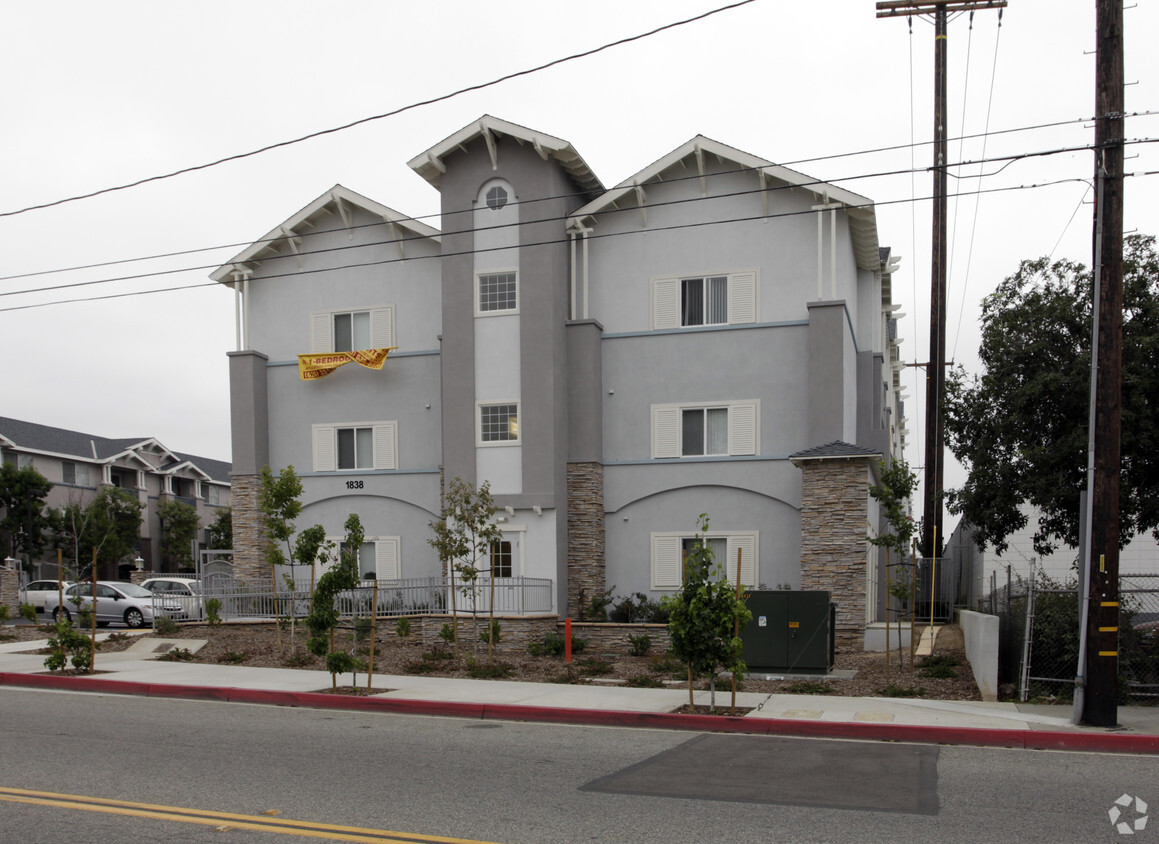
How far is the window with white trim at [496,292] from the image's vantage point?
24.9m

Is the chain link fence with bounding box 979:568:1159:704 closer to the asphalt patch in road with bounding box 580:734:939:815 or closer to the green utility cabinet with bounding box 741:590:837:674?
the green utility cabinet with bounding box 741:590:837:674

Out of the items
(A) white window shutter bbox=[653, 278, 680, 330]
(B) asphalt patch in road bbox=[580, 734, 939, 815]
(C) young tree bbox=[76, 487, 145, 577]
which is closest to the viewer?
(B) asphalt patch in road bbox=[580, 734, 939, 815]

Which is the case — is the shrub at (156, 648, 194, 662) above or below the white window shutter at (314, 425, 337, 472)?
below

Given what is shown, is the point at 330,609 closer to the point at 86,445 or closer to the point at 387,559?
the point at 387,559

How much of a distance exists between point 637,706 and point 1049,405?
10305 millimetres

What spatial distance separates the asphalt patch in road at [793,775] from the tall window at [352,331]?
1794 cm

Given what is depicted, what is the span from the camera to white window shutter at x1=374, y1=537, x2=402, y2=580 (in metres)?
26.6

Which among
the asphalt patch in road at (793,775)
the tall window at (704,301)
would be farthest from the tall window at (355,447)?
the asphalt patch in road at (793,775)

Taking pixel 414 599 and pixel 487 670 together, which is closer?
pixel 487 670

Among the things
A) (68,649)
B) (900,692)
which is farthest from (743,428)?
(68,649)

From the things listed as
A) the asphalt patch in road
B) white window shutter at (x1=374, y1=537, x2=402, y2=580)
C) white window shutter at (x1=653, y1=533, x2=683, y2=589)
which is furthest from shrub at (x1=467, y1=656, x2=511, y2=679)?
white window shutter at (x1=374, y1=537, x2=402, y2=580)

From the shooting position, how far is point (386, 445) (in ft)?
87.9

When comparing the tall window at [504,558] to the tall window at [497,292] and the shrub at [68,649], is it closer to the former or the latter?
the tall window at [497,292]

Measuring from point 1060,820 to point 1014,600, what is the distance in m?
9.45
